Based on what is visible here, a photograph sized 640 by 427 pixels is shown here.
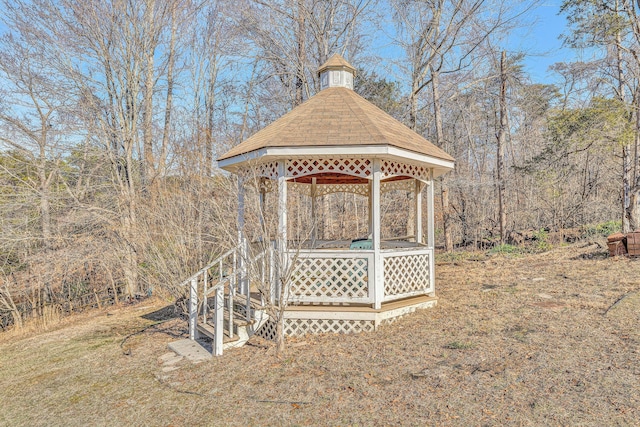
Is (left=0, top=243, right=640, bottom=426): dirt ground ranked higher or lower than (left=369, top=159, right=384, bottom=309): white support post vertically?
lower

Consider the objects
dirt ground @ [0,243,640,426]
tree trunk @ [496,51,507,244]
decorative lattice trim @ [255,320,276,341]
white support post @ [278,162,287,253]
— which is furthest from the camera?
tree trunk @ [496,51,507,244]

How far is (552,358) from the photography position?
4.32m

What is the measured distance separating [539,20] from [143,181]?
16421 mm

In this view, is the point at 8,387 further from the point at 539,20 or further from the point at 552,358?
the point at 539,20

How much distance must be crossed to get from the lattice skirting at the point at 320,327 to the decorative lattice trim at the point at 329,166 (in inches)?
91.6

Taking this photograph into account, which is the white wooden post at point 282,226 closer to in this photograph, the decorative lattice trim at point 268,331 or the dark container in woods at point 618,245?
the decorative lattice trim at point 268,331

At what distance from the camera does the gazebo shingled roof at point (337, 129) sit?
5.90 metres

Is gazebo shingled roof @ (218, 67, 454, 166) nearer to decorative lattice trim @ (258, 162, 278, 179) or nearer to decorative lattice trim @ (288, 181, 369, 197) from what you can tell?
decorative lattice trim @ (258, 162, 278, 179)

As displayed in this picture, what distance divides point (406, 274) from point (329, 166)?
2.32 metres

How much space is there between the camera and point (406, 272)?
663 centimetres

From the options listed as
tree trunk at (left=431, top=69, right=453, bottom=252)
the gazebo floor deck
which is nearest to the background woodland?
tree trunk at (left=431, top=69, right=453, bottom=252)

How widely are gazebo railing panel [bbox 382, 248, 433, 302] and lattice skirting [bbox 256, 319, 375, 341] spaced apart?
0.57m

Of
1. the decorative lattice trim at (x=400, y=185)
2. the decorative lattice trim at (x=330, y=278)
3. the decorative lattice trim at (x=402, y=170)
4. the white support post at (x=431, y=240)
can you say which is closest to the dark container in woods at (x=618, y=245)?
the decorative lattice trim at (x=400, y=185)

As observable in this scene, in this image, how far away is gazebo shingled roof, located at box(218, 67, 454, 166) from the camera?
→ 232 inches
